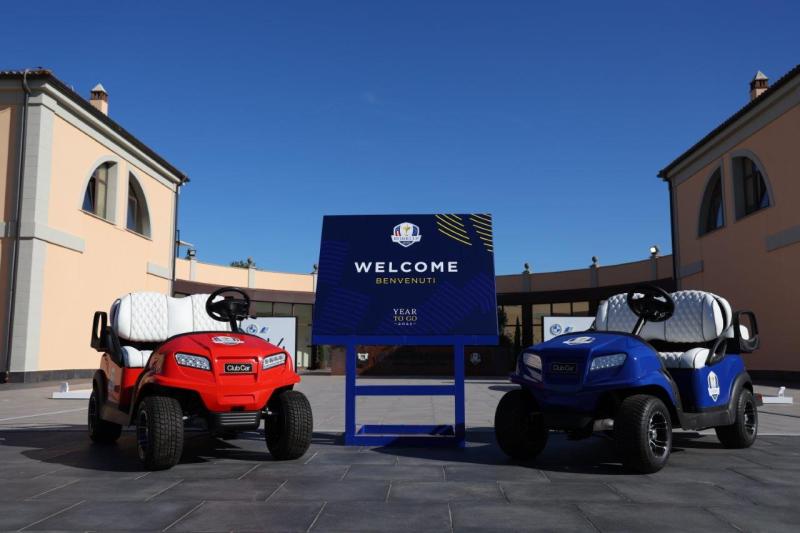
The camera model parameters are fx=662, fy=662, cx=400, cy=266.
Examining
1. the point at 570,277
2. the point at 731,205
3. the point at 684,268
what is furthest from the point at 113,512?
the point at 570,277

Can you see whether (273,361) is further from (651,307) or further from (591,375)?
(651,307)

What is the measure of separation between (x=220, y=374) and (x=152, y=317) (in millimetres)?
2167

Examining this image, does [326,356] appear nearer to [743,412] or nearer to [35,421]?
[35,421]

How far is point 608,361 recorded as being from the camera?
5.41 m

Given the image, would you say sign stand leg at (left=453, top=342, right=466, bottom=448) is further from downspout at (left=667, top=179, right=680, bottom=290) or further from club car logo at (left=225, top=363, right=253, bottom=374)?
downspout at (left=667, top=179, right=680, bottom=290)

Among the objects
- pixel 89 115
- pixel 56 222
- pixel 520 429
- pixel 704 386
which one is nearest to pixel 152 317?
pixel 520 429

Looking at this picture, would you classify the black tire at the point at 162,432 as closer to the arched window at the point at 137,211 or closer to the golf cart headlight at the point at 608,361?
the golf cart headlight at the point at 608,361

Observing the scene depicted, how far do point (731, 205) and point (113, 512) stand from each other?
2380 centimetres

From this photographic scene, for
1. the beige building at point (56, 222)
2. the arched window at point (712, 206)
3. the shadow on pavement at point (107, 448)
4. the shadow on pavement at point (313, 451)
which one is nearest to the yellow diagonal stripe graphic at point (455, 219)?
the shadow on pavement at point (313, 451)

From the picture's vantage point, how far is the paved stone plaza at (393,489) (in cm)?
377

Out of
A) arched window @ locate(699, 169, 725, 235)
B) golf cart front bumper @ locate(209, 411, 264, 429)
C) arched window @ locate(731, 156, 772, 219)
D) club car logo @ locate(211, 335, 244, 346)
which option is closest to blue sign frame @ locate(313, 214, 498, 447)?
club car logo @ locate(211, 335, 244, 346)

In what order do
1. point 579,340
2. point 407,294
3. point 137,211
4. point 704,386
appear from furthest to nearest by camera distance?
point 137,211
point 407,294
point 704,386
point 579,340

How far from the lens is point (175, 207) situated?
97.2 feet

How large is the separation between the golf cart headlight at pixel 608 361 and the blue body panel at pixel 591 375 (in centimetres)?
3
